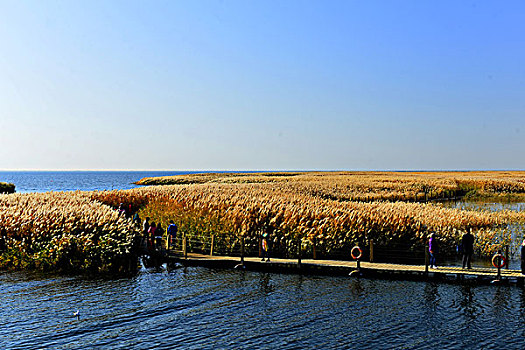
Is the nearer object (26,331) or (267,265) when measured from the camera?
(26,331)

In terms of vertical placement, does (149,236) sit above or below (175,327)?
above

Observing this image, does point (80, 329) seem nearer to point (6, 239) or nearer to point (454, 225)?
point (6, 239)

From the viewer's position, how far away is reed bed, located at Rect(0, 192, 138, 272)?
2244 centimetres

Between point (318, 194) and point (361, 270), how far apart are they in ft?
110

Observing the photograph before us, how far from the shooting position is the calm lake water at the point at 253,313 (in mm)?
13391

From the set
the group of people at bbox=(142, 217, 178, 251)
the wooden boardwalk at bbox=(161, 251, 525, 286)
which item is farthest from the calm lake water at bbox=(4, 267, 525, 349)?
the group of people at bbox=(142, 217, 178, 251)

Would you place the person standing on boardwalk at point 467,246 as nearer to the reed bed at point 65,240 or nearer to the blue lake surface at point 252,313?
the blue lake surface at point 252,313

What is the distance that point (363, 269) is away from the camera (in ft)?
70.2

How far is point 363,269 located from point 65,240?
1445 centimetres

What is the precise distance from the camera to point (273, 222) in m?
26.5

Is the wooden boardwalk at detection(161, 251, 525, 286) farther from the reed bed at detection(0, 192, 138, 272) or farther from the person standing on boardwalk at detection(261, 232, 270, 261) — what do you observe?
the reed bed at detection(0, 192, 138, 272)

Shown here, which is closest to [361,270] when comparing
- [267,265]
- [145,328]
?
[267,265]

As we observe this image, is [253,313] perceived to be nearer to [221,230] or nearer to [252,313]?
[252,313]

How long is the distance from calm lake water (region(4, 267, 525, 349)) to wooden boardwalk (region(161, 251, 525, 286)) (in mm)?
757
